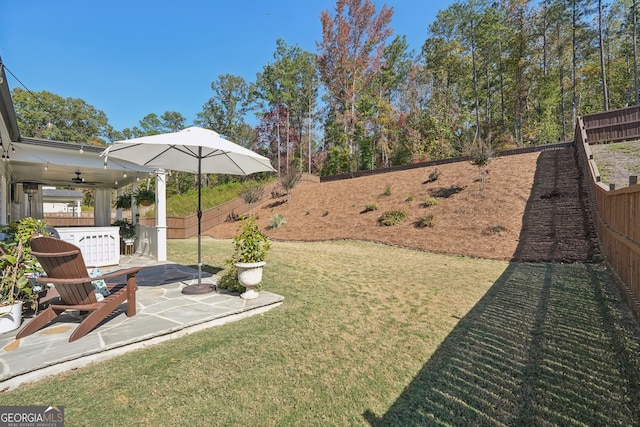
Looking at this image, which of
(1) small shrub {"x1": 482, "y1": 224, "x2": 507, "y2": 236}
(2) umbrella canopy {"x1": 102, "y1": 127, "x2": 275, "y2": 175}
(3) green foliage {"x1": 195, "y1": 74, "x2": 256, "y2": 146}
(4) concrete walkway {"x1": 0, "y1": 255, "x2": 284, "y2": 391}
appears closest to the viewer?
(4) concrete walkway {"x1": 0, "y1": 255, "x2": 284, "y2": 391}

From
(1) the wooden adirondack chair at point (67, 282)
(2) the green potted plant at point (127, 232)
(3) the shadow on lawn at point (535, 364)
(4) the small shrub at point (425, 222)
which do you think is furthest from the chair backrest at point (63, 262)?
(4) the small shrub at point (425, 222)

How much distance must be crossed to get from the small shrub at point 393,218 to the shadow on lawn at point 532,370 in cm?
705

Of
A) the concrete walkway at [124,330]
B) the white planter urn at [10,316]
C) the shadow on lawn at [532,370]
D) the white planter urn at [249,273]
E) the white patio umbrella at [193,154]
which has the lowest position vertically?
the shadow on lawn at [532,370]

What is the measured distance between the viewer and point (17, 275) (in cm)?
295

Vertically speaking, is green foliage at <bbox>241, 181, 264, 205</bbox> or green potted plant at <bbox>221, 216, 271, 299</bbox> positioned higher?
green foliage at <bbox>241, 181, 264, 205</bbox>

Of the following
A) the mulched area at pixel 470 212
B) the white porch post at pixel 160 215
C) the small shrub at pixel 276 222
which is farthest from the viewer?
the small shrub at pixel 276 222

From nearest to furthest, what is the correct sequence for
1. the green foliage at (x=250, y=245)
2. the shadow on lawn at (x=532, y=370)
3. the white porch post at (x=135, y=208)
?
the shadow on lawn at (x=532, y=370)
the green foliage at (x=250, y=245)
the white porch post at (x=135, y=208)

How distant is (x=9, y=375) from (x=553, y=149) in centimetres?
1828

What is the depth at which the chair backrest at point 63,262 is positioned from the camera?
2.65 meters

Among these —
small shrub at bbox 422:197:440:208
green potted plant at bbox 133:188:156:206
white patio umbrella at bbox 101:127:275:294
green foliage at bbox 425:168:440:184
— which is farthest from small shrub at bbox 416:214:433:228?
green potted plant at bbox 133:188:156:206

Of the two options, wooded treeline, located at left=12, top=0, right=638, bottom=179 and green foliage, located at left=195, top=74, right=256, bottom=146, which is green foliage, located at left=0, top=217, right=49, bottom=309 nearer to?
wooded treeline, located at left=12, top=0, right=638, bottom=179

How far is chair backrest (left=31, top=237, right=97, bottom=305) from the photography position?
2.65 metres

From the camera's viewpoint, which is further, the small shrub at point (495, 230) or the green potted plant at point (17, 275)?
the small shrub at point (495, 230)

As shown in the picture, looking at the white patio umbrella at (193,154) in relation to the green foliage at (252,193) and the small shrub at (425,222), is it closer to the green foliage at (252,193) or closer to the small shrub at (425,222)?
the small shrub at (425,222)
